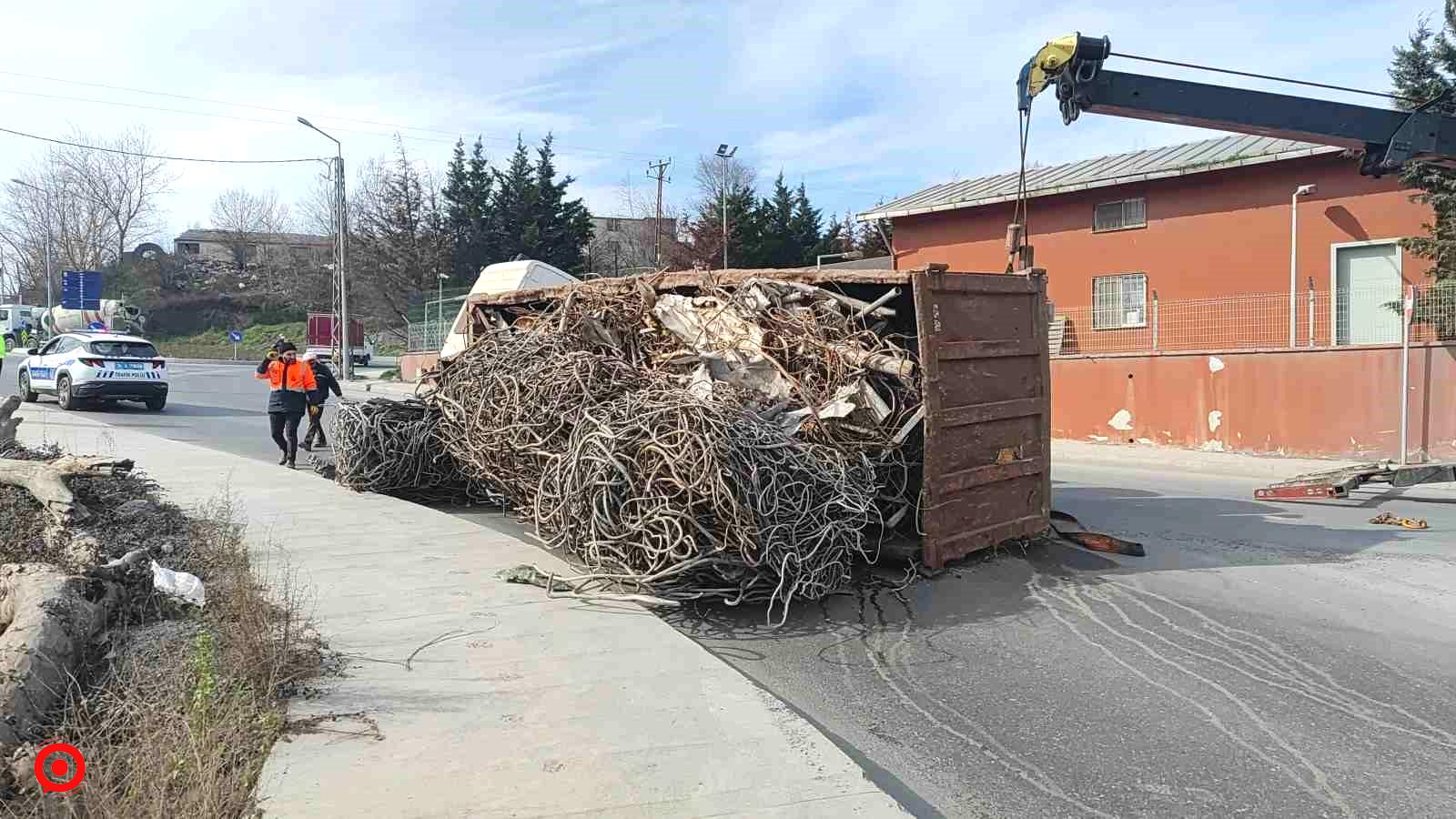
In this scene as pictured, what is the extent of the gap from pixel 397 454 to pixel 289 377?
3.83m

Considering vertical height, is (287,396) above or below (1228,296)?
below

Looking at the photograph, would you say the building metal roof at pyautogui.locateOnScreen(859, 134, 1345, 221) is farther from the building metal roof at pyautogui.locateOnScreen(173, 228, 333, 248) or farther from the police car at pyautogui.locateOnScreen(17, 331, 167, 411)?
the building metal roof at pyautogui.locateOnScreen(173, 228, 333, 248)

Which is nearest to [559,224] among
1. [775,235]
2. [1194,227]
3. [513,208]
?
[513,208]

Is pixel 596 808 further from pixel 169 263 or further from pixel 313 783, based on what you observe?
pixel 169 263

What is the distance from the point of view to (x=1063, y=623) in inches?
271

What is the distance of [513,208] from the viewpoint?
54.7 metres

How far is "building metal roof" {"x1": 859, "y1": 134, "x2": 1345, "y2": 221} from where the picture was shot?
71.4 feet

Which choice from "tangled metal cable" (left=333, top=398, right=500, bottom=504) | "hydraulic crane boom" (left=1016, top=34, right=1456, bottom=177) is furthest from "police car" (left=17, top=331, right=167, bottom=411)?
"hydraulic crane boom" (left=1016, top=34, right=1456, bottom=177)

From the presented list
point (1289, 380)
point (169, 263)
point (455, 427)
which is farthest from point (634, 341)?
point (169, 263)

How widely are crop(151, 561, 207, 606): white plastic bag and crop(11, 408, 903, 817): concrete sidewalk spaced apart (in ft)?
2.26

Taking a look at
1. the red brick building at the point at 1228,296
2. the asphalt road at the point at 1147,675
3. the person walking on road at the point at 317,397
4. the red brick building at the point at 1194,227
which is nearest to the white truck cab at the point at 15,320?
the person walking on road at the point at 317,397

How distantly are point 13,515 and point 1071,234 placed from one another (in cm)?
2257

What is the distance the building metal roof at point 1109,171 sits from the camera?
2177cm

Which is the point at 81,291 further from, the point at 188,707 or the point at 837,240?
the point at 188,707
